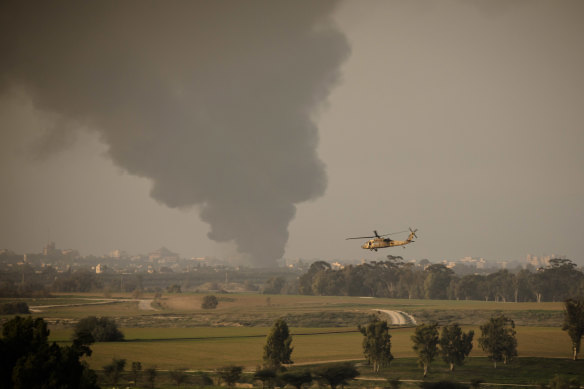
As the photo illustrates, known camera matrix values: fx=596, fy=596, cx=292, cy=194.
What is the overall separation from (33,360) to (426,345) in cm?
3792

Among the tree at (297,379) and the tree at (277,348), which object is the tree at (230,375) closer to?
the tree at (297,379)

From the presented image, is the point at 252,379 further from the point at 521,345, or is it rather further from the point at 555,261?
the point at 555,261

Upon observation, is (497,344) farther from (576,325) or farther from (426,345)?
(576,325)

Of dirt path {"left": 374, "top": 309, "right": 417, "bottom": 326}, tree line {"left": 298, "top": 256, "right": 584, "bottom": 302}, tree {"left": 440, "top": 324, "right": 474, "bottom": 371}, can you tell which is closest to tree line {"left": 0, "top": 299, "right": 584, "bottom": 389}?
tree {"left": 440, "top": 324, "right": 474, "bottom": 371}

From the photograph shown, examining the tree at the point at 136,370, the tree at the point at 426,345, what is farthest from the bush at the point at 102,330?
the tree at the point at 426,345

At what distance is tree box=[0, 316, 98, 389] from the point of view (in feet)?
113

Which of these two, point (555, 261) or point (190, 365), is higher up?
point (555, 261)

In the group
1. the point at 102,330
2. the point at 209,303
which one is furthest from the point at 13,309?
the point at 102,330

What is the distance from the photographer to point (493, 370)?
199ft

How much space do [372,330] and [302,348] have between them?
1552 centimetres

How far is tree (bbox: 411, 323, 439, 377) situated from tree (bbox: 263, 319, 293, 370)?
513 inches

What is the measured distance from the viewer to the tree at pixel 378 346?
2366 inches

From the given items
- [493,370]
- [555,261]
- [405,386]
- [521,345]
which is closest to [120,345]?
[405,386]

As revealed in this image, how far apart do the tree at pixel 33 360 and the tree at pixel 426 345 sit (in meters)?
33.7
